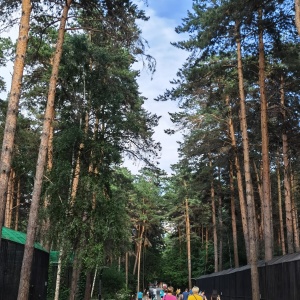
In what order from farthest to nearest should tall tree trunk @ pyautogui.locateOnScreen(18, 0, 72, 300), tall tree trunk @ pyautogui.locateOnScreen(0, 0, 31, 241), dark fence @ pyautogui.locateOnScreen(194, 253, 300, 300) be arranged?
dark fence @ pyautogui.locateOnScreen(194, 253, 300, 300) < tall tree trunk @ pyautogui.locateOnScreen(18, 0, 72, 300) < tall tree trunk @ pyautogui.locateOnScreen(0, 0, 31, 241)

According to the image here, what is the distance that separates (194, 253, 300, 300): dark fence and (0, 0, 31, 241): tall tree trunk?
8052 millimetres

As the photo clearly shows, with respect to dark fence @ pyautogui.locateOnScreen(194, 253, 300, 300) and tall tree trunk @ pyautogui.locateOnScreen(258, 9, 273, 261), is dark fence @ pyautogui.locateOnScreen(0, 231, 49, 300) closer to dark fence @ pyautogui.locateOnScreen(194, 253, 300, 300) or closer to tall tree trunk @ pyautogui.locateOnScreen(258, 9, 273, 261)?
dark fence @ pyautogui.locateOnScreen(194, 253, 300, 300)

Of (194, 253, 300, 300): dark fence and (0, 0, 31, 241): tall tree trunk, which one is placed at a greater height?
(0, 0, 31, 241): tall tree trunk

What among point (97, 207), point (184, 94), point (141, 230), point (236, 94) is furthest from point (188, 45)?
point (141, 230)

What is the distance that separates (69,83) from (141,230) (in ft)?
125

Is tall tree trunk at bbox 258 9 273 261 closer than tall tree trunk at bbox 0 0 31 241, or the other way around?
tall tree trunk at bbox 0 0 31 241

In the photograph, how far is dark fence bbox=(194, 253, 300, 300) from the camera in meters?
11.7

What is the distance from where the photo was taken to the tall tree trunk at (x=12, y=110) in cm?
921

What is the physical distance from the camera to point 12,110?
9797 millimetres

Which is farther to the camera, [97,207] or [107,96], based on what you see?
[107,96]

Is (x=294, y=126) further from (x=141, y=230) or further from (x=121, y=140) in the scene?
(x=141, y=230)

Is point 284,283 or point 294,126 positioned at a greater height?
point 294,126

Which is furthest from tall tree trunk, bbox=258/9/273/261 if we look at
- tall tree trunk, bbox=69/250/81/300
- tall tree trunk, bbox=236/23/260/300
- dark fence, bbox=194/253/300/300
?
tall tree trunk, bbox=69/250/81/300

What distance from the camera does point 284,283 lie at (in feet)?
41.6
